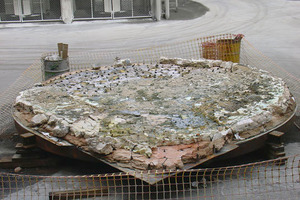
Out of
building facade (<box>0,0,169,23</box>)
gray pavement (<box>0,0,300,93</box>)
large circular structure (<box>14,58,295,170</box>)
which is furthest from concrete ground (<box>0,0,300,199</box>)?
large circular structure (<box>14,58,295,170</box>)

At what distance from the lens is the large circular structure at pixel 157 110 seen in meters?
5.89

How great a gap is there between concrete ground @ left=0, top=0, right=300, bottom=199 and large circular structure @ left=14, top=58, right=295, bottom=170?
336 centimetres

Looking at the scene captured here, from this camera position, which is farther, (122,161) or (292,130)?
(292,130)

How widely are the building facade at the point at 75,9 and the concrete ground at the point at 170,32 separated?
0.64 meters

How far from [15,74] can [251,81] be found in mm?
7119

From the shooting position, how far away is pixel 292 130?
764 centimetres

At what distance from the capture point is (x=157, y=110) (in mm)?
7223

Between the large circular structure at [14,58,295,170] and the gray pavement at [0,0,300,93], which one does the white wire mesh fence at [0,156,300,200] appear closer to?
the large circular structure at [14,58,295,170]

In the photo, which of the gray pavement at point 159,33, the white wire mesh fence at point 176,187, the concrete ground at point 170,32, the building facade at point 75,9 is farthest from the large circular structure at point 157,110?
the building facade at point 75,9

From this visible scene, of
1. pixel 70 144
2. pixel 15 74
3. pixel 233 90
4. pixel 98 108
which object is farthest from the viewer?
pixel 15 74

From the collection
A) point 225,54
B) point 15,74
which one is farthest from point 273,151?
point 15,74

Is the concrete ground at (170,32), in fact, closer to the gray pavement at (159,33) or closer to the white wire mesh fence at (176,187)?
the gray pavement at (159,33)

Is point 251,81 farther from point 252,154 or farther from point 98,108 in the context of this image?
point 98,108

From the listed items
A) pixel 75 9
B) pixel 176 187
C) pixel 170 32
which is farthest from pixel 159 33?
pixel 176 187
